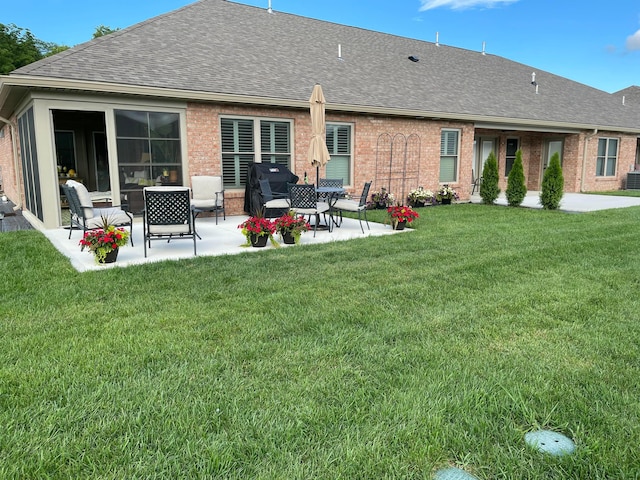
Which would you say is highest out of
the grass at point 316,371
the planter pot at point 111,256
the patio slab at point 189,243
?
the planter pot at point 111,256

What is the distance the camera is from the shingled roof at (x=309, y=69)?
919 cm

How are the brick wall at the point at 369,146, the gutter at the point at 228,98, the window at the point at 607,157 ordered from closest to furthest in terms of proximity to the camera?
the gutter at the point at 228,98
the brick wall at the point at 369,146
the window at the point at 607,157

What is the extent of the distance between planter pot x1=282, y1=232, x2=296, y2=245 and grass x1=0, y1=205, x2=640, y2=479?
5.80 feet

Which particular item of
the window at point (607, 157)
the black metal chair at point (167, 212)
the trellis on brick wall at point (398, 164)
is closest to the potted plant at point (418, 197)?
the trellis on brick wall at point (398, 164)

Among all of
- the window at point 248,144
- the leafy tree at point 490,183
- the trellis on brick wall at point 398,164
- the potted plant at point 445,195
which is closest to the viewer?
the window at point 248,144

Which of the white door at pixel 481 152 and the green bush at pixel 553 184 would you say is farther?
the white door at pixel 481 152

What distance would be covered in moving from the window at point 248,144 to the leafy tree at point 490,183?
5699mm

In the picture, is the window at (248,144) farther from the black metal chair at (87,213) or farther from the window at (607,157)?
the window at (607,157)

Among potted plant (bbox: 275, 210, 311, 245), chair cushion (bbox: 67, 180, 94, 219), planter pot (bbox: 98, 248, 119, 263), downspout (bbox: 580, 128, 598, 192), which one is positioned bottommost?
planter pot (bbox: 98, 248, 119, 263)

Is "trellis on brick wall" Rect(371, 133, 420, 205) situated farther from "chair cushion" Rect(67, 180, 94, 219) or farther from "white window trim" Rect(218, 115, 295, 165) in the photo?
"chair cushion" Rect(67, 180, 94, 219)

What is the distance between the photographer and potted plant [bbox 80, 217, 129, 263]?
5.41 m

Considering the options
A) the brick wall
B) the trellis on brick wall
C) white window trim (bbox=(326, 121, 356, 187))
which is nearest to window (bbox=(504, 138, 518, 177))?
the brick wall

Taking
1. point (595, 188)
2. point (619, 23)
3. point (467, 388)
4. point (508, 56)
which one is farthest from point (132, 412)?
point (619, 23)

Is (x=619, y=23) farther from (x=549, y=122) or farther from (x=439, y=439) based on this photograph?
(x=439, y=439)
